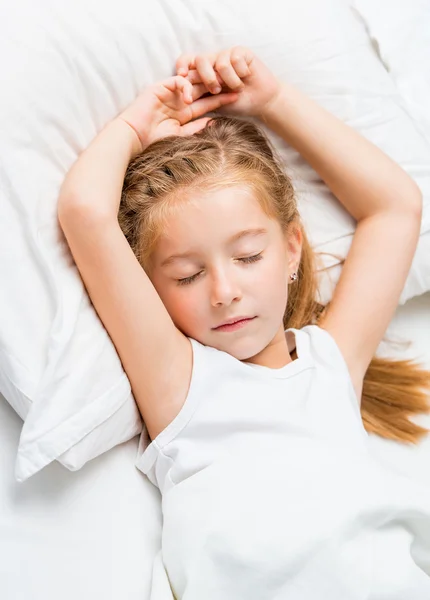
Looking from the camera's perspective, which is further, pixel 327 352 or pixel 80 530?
pixel 327 352

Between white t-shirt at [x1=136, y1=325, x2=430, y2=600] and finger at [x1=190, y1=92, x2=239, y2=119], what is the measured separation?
385mm

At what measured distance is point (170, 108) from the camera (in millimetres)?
1139

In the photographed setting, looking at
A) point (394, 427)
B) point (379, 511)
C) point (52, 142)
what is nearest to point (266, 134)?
point (52, 142)

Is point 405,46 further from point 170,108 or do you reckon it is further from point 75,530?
point 75,530

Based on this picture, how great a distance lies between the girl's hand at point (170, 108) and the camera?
1.10 m

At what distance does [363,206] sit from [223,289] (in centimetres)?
38

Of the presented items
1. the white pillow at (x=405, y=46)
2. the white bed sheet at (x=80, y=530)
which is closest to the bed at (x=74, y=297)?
the white bed sheet at (x=80, y=530)

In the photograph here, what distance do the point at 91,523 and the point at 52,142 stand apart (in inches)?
20.5

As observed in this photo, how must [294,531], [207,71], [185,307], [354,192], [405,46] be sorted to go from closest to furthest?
[294,531]
[185,307]
[207,71]
[354,192]
[405,46]

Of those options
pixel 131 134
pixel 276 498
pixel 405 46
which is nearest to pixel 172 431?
pixel 276 498

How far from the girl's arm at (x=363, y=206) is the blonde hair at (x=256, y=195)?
6 centimetres

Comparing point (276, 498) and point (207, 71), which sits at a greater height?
point (207, 71)

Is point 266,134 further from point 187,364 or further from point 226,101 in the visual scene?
point 187,364

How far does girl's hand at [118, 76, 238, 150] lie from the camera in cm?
110
